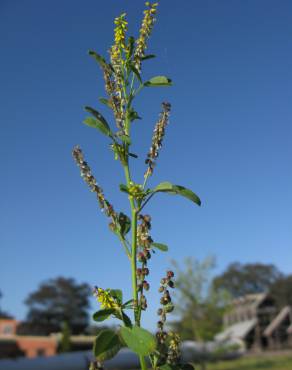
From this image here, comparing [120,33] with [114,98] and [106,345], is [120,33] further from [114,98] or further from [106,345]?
[106,345]

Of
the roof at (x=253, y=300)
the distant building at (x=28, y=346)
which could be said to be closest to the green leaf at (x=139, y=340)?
the distant building at (x=28, y=346)

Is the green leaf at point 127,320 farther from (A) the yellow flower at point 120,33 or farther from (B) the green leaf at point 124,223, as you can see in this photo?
(A) the yellow flower at point 120,33

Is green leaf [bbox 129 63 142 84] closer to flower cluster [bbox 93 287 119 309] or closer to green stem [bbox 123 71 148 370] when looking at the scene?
green stem [bbox 123 71 148 370]

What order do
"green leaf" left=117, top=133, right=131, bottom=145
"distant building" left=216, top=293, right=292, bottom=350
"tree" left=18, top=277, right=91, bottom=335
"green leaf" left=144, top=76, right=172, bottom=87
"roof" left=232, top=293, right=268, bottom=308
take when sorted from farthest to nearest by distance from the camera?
"tree" left=18, top=277, right=91, bottom=335 < "roof" left=232, top=293, right=268, bottom=308 < "distant building" left=216, top=293, right=292, bottom=350 < "green leaf" left=144, top=76, right=172, bottom=87 < "green leaf" left=117, top=133, right=131, bottom=145

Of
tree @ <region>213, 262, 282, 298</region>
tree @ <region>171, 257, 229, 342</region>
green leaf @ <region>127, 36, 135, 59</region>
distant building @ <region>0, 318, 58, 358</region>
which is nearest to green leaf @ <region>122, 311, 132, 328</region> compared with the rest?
green leaf @ <region>127, 36, 135, 59</region>

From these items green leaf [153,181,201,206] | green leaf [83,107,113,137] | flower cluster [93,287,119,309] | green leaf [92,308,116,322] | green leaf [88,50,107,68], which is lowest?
green leaf [92,308,116,322]

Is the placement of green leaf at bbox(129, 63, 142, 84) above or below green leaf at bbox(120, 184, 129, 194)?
above

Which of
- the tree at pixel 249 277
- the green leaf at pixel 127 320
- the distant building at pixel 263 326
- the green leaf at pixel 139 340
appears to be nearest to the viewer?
the green leaf at pixel 139 340
